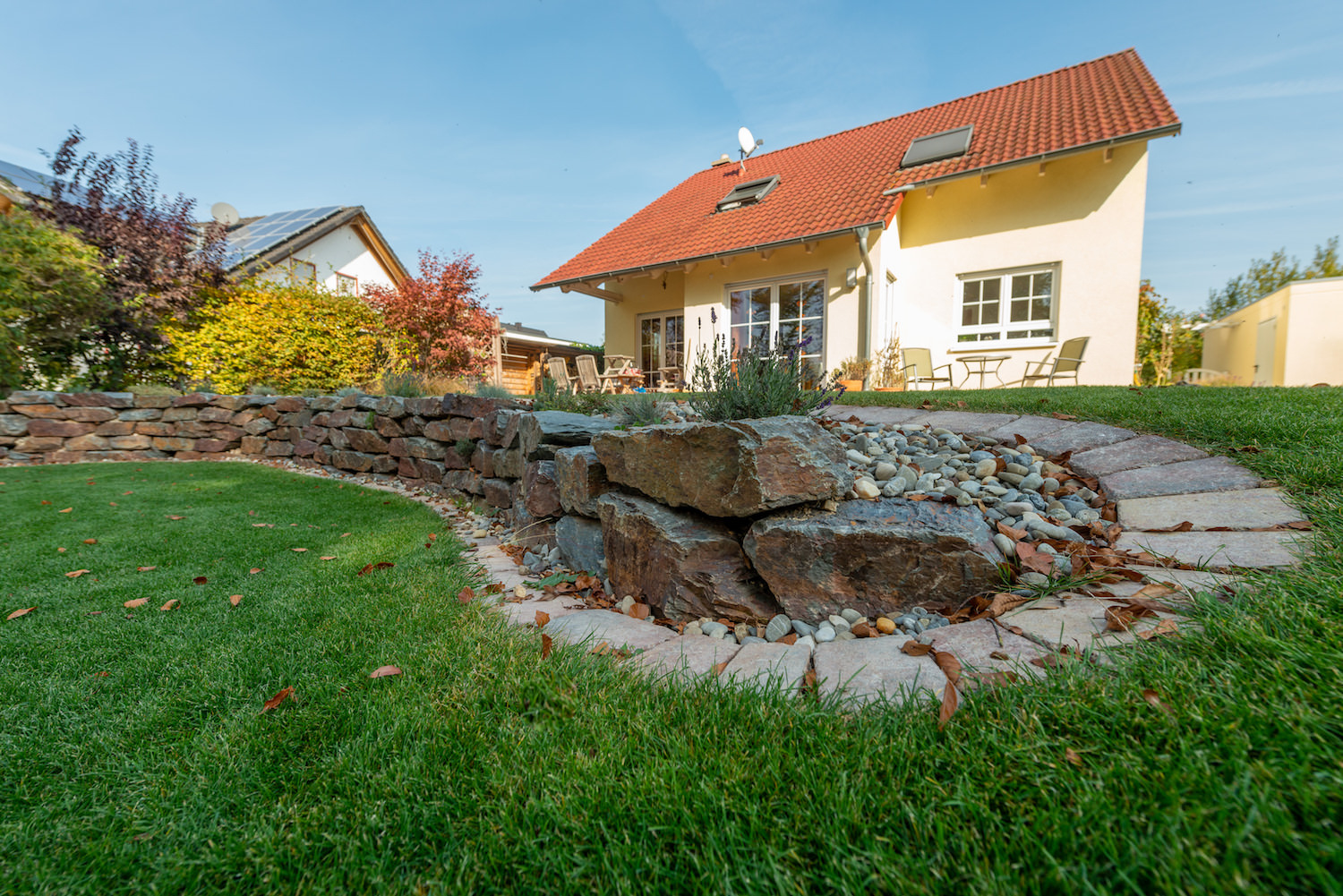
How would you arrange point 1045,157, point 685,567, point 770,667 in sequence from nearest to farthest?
point 770,667, point 685,567, point 1045,157

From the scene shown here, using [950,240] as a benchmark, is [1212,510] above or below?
below

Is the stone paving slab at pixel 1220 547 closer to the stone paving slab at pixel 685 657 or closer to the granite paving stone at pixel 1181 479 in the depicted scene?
the granite paving stone at pixel 1181 479

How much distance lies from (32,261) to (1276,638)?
1137 centimetres

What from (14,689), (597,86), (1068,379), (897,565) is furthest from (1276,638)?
(597,86)

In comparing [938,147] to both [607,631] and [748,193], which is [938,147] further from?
[607,631]

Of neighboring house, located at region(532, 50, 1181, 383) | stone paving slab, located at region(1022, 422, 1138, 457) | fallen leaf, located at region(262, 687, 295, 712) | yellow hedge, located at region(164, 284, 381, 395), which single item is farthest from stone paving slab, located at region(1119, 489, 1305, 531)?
yellow hedge, located at region(164, 284, 381, 395)

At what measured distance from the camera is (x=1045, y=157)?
752cm

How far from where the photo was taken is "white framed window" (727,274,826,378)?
29.6 ft

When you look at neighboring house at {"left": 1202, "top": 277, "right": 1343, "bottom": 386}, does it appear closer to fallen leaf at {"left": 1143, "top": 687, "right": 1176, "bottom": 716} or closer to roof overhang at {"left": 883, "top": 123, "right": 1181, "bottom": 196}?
roof overhang at {"left": 883, "top": 123, "right": 1181, "bottom": 196}

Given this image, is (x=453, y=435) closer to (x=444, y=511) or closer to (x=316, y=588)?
(x=444, y=511)

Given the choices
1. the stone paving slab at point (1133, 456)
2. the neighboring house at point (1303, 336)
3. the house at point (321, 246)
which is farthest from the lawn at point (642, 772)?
the house at point (321, 246)

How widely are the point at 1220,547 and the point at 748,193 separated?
1066 centimetres

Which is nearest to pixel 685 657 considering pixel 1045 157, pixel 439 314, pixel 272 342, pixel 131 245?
pixel 272 342

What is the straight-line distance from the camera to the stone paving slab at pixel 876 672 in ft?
4.17
